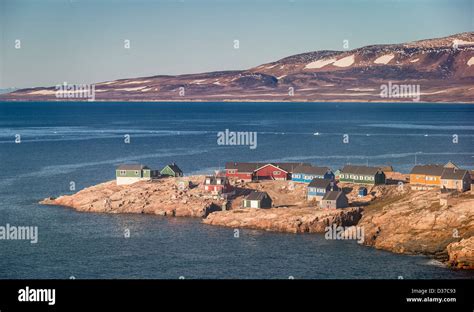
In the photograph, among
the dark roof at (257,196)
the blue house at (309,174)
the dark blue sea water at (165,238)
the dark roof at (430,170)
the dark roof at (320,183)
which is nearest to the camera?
the dark blue sea water at (165,238)

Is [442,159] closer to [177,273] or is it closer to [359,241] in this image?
[359,241]

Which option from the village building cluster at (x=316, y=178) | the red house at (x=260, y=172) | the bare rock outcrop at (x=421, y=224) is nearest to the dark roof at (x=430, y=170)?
the village building cluster at (x=316, y=178)

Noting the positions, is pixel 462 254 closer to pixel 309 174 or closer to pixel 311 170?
pixel 309 174

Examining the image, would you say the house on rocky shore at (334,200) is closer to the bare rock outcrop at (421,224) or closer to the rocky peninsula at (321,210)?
the rocky peninsula at (321,210)

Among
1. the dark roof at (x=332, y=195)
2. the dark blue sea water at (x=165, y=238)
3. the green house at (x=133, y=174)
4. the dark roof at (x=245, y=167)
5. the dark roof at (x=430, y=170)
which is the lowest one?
the dark blue sea water at (x=165, y=238)

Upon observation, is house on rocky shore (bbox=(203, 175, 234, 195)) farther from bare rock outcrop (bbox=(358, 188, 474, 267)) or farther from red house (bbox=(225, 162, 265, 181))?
bare rock outcrop (bbox=(358, 188, 474, 267))

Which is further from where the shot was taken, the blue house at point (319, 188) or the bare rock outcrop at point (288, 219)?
the blue house at point (319, 188)
